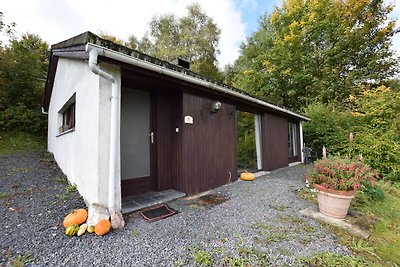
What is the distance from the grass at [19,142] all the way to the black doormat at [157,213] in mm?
9324

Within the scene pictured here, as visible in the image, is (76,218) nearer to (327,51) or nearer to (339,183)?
(339,183)

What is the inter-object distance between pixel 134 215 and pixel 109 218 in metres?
0.42

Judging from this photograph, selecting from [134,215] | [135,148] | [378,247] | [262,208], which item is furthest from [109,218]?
[378,247]

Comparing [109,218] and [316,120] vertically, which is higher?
[316,120]

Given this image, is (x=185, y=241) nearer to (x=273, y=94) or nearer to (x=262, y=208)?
(x=262, y=208)

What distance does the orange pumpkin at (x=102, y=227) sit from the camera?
2328 mm

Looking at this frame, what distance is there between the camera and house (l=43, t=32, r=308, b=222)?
272 centimetres

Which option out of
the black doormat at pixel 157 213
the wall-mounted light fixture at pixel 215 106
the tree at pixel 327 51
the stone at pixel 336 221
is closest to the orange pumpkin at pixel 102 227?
the black doormat at pixel 157 213

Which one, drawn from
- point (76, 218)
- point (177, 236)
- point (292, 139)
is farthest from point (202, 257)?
point (292, 139)

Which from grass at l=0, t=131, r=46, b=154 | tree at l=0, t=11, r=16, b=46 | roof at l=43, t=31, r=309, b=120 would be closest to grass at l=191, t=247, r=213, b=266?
roof at l=43, t=31, r=309, b=120

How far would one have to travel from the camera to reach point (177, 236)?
Result: 7.68 feet

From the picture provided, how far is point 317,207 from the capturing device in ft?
11.1

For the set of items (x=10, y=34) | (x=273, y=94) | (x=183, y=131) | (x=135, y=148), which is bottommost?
(x=135, y=148)

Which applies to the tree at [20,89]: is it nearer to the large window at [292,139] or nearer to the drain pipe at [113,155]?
the drain pipe at [113,155]
